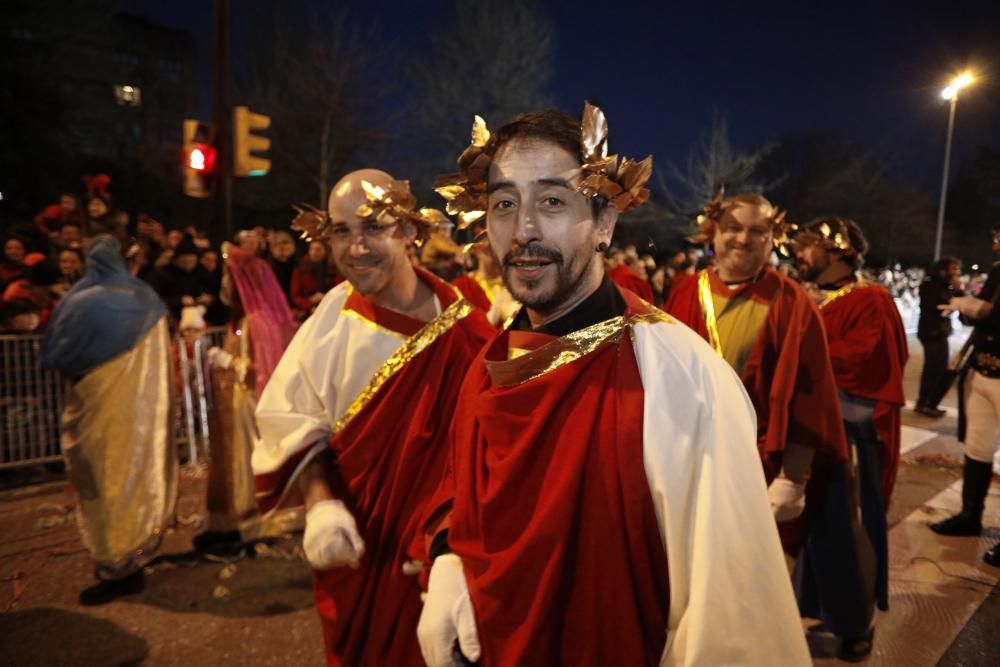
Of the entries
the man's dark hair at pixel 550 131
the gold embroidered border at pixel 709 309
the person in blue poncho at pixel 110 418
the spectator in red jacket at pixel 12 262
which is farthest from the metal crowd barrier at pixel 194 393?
the man's dark hair at pixel 550 131

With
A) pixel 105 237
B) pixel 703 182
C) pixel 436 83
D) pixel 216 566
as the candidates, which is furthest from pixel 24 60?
pixel 703 182

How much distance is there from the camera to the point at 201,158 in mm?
8633

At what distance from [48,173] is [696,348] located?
20559mm

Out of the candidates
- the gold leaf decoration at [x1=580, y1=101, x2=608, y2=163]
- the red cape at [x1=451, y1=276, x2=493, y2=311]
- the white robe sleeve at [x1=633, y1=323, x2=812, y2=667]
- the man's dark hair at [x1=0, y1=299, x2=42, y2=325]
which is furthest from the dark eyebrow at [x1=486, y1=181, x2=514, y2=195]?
the man's dark hair at [x1=0, y1=299, x2=42, y2=325]

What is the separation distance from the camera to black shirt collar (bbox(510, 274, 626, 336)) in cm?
176

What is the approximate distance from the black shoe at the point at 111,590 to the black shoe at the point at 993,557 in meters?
6.19

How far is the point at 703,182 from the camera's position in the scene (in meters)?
25.2

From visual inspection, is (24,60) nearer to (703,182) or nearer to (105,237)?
(105,237)

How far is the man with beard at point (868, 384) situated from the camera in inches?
158

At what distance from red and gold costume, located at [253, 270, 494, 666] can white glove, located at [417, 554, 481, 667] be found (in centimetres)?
76

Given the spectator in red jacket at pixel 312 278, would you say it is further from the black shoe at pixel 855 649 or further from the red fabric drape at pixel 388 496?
the black shoe at pixel 855 649

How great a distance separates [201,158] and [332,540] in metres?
7.83

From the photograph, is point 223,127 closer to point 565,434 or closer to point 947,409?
point 565,434

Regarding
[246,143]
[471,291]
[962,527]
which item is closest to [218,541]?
[471,291]
